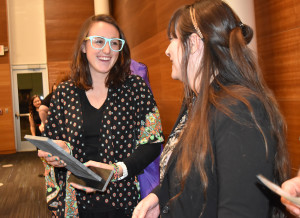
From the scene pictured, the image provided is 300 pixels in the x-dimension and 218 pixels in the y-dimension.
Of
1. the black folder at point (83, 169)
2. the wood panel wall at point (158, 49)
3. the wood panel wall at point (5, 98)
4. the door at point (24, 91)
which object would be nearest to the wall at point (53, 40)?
the wood panel wall at point (5, 98)

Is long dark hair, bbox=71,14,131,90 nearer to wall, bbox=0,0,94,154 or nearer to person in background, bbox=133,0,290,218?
person in background, bbox=133,0,290,218

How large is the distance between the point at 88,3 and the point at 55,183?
897 centimetres

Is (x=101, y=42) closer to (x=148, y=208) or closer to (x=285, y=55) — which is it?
(x=148, y=208)

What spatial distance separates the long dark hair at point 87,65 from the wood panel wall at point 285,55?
143cm

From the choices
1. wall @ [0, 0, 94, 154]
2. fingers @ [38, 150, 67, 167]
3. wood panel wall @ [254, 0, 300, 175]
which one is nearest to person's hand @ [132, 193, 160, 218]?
fingers @ [38, 150, 67, 167]

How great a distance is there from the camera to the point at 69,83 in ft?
5.53

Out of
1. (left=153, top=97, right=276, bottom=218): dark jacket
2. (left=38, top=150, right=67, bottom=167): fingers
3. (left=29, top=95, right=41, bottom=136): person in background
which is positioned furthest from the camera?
(left=29, top=95, right=41, bottom=136): person in background

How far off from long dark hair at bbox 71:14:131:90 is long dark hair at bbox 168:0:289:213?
690 millimetres

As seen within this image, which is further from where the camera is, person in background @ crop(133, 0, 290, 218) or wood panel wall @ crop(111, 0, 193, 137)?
wood panel wall @ crop(111, 0, 193, 137)

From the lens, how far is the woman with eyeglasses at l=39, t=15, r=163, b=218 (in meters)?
1.52

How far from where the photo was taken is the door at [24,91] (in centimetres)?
941

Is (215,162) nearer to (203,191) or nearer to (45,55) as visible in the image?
(203,191)

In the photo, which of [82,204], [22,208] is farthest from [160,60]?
[82,204]

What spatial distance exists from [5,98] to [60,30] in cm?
265
